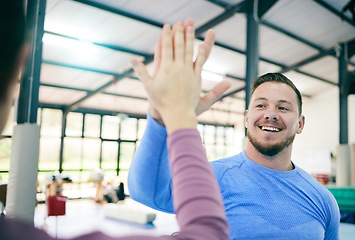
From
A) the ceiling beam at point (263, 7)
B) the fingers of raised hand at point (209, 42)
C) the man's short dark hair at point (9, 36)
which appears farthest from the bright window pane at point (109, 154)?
the man's short dark hair at point (9, 36)

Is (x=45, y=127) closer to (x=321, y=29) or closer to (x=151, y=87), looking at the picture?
(x=321, y=29)

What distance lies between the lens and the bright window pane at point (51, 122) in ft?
40.2

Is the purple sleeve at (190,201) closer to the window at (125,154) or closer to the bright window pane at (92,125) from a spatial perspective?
the bright window pane at (92,125)

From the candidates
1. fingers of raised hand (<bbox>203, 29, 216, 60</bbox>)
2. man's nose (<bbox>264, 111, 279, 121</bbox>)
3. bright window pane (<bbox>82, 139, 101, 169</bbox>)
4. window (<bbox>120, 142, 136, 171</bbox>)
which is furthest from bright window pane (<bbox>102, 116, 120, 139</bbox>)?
fingers of raised hand (<bbox>203, 29, 216, 60</bbox>)

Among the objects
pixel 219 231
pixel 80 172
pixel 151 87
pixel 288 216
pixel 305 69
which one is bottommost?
pixel 80 172

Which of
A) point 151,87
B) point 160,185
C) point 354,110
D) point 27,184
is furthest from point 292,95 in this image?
point 354,110

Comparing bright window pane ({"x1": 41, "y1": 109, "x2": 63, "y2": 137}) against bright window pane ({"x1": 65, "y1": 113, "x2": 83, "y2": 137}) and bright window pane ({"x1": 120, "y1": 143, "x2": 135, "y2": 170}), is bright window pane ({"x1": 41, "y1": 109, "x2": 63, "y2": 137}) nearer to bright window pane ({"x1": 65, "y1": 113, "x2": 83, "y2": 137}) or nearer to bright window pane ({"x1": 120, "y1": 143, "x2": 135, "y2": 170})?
bright window pane ({"x1": 65, "y1": 113, "x2": 83, "y2": 137})

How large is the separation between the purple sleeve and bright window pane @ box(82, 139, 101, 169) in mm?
12831

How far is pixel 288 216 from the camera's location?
50.2 inches

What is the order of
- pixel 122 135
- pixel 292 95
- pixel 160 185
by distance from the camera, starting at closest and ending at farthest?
pixel 160 185 → pixel 292 95 → pixel 122 135

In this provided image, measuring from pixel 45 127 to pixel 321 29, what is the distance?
10182mm

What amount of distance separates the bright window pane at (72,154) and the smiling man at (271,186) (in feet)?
38.9

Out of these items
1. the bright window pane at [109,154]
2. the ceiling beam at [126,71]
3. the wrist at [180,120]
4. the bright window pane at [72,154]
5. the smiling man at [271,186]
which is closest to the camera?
the wrist at [180,120]

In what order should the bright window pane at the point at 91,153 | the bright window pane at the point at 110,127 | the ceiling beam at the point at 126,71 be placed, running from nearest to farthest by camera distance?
the ceiling beam at the point at 126,71 < the bright window pane at the point at 91,153 < the bright window pane at the point at 110,127
